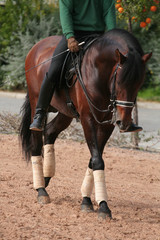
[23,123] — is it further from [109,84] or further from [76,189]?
[109,84]

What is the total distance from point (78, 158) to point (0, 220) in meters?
3.47

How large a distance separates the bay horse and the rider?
21cm

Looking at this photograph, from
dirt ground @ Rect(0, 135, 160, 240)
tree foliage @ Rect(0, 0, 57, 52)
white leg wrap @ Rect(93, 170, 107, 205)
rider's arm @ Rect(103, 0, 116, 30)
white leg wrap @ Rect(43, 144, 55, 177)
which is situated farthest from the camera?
tree foliage @ Rect(0, 0, 57, 52)

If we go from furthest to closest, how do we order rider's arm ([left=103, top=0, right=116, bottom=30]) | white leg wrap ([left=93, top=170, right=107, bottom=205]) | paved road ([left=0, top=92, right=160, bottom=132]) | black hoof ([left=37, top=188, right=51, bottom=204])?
paved road ([left=0, top=92, right=160, bottom=132]) < black hoof ([left=37, top=188, right=51, bottom=204]) < rider's arm ([left=103, top=0, right=116, bottom=30]) < white leg wrap ([left=93, top=170, right=107, bottom=205])

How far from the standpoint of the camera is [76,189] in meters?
6.15

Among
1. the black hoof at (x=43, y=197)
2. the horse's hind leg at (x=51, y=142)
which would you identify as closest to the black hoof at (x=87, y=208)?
the black hoof at (x=43, y=197)

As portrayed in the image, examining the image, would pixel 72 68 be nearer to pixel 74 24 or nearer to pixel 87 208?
pixel 74 24

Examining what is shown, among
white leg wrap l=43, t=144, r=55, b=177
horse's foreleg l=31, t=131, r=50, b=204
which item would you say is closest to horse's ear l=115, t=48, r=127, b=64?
horse's foreleg l=31, t=131, r=50, b=204

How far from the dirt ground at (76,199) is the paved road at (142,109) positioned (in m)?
3.37

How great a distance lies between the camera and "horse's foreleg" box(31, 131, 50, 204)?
550 cm

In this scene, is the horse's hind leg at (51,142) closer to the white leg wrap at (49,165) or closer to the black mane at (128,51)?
the white leg wrap at (49,165)

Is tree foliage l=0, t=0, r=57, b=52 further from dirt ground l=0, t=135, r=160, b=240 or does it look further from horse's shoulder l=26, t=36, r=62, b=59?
horse's shoulder l=26, t=36, r=62, b=59

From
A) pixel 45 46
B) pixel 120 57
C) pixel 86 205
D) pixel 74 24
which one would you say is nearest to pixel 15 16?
pixel 45 46

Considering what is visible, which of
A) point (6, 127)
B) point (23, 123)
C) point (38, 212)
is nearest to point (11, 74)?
point (6, 127)
